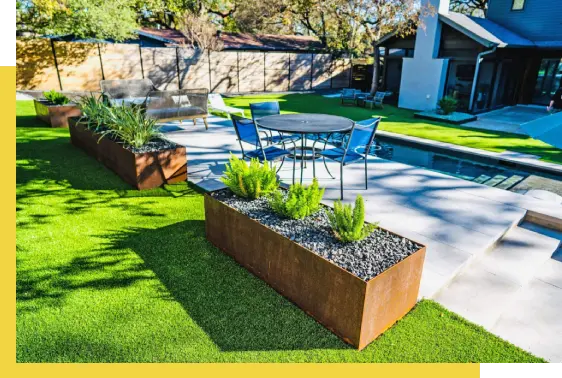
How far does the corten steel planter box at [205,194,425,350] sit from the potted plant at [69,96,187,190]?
2.46m

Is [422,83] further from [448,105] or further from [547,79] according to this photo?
[547,79]

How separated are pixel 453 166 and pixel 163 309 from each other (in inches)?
246

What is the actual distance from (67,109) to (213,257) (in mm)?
7982

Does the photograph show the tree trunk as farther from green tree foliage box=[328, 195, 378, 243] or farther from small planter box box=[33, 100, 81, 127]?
green tree foliage box=[328, 195, 378, 243]

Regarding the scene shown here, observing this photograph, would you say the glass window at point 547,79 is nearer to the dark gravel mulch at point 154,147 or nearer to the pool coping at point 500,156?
the pool coping at point 500,156

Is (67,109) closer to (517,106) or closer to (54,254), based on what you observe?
(54,254)

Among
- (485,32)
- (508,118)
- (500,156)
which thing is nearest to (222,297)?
(500,156)

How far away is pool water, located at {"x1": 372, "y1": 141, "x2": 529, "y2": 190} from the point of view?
6.41 meters

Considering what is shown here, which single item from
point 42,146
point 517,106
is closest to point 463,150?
point 42,146

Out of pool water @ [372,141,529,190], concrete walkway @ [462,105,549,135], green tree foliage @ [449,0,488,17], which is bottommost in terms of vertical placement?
pool water @ [372,141,529,190]

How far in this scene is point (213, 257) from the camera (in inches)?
142

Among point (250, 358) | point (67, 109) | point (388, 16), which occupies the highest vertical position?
point (388, 16)

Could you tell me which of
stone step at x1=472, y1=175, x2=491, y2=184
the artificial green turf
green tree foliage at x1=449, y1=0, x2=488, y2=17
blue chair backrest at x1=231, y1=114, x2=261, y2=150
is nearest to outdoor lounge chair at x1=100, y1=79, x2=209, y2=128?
blue chair backrest at x1=231, y1=114, x2=261, y2=150

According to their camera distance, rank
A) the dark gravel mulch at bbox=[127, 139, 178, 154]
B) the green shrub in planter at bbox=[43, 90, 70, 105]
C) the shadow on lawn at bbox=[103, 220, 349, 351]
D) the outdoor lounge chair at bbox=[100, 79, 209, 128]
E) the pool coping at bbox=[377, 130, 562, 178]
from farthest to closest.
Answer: the green shrub in planter at bbox=[43, 90, 70, 105] < the outdoor lounge chair at bbox=[100, 79, 209, 128] < the pool coping at bbox=[377, 130, 562, 178] < the dark gravel mulch at bbox=[127, 139, 178, 154] < the shadow on lawn at bbox=[103, 220, 349, 351]
